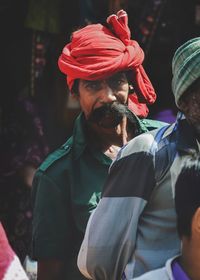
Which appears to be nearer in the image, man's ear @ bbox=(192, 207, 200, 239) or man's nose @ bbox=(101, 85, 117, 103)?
man's ear @ bbox=(192, 207, 200, 239)

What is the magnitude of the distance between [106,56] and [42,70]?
2319mm

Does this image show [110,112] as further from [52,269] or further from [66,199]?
[52,269]

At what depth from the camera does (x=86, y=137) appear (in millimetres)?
3246

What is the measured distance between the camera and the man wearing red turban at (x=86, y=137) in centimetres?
310

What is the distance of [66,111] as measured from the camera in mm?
5805

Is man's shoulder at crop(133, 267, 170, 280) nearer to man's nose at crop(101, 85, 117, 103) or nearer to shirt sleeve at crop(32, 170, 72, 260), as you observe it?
shirt sleeve at crop(32, 170, 72, 260)

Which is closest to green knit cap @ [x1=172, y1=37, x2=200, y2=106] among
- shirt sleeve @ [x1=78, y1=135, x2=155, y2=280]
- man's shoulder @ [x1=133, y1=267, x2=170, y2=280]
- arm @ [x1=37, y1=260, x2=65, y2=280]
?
shirt sleeve @ [x1=78, y1=135, x2=155, y2=280]

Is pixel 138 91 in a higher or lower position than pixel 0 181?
higher

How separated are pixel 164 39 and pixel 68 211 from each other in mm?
3021

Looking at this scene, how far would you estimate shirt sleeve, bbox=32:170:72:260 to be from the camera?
10.1 feet

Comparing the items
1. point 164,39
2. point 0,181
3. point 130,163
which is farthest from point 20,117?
point 130,163

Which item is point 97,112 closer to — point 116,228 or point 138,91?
point 138,91

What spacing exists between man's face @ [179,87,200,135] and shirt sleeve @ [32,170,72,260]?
934 millimetres

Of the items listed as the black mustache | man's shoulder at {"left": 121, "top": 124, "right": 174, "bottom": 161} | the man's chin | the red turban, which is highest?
man's shoulder at {"left": 121, "top": 124, "right": 174, "bottom": 161}
